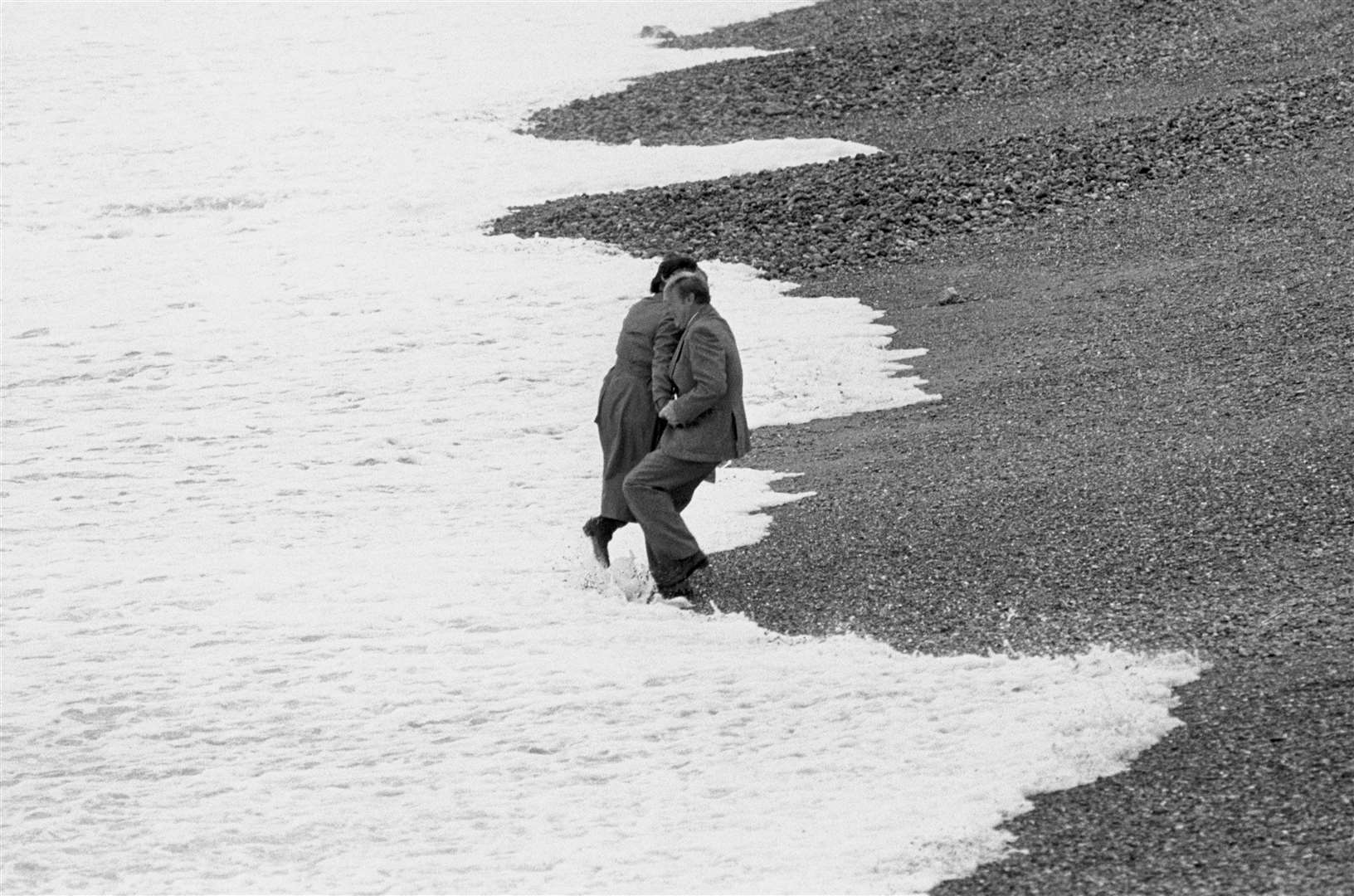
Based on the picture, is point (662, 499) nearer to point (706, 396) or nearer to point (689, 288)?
point (706, 396)

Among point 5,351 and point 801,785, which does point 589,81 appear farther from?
point 801,785

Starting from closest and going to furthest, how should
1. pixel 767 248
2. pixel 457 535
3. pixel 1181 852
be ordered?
1. pixel 1181 852
2. pixel 457 535
3. pixel 767 248

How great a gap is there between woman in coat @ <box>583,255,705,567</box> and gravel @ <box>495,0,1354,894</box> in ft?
3.45

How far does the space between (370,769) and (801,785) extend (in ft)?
7.60

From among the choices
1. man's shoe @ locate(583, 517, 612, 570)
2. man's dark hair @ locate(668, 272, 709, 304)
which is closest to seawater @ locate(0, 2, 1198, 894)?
man's shoe @ locate(583, 517, 612, 570)

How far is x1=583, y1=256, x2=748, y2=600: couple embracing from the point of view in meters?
10.2

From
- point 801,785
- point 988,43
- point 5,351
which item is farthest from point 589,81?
point 801,785

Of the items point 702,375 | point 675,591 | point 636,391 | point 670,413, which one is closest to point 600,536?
point 675,591

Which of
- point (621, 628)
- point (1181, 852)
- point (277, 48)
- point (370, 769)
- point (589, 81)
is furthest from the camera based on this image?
point (277, 48)

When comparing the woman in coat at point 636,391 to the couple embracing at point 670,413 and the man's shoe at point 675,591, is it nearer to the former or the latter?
the couple embracing at point 670,413

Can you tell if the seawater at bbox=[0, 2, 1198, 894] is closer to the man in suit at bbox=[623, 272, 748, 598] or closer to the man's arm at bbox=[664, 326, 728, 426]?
the man in suit at bbox=[623, 272, 748, 598]

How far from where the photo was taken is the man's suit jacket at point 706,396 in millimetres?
10172

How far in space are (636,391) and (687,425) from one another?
19.3 inches

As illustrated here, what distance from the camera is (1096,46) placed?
107 feet
